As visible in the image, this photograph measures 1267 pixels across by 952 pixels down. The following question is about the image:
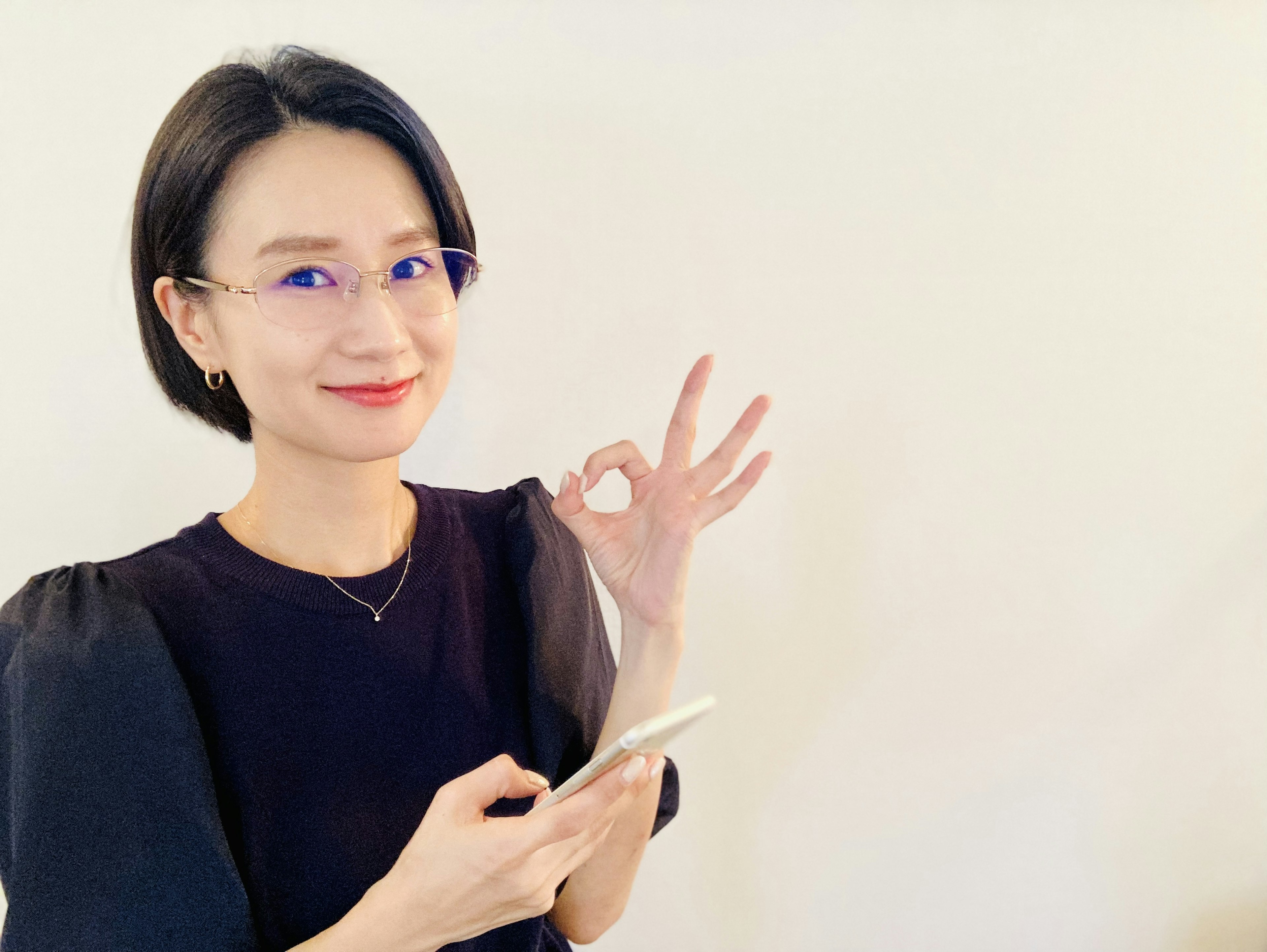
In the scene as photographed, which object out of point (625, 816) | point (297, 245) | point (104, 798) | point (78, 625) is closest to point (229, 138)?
point (297, 245)

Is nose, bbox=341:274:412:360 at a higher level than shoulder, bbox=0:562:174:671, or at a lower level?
higher

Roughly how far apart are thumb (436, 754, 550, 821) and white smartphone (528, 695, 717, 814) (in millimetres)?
82

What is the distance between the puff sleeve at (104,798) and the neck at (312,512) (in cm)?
17

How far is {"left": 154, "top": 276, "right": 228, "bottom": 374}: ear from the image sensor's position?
3.22 feet

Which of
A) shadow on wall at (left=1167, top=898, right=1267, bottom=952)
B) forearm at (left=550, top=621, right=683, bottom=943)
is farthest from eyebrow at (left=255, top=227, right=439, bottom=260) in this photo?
shadow on wall at (left=1167, top=898, right=1267, bottom=952)

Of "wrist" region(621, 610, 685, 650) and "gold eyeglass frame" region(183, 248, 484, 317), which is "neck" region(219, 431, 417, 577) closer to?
"gold eyeglass frame" region(183, 248, 484, 317)

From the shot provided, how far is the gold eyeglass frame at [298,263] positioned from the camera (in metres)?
0.93

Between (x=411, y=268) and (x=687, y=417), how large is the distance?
13.9 inches

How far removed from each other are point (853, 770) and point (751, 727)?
0.20 meters

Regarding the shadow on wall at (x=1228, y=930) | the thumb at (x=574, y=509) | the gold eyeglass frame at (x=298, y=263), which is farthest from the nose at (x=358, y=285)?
the shadow on wall at (x=1228, y=930)

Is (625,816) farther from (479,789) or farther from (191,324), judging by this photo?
(191,324)

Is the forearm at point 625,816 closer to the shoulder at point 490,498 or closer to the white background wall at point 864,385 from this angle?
the shoulder at point 490,498

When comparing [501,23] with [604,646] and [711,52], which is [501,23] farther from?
[604,646]

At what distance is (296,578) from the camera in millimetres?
1036
